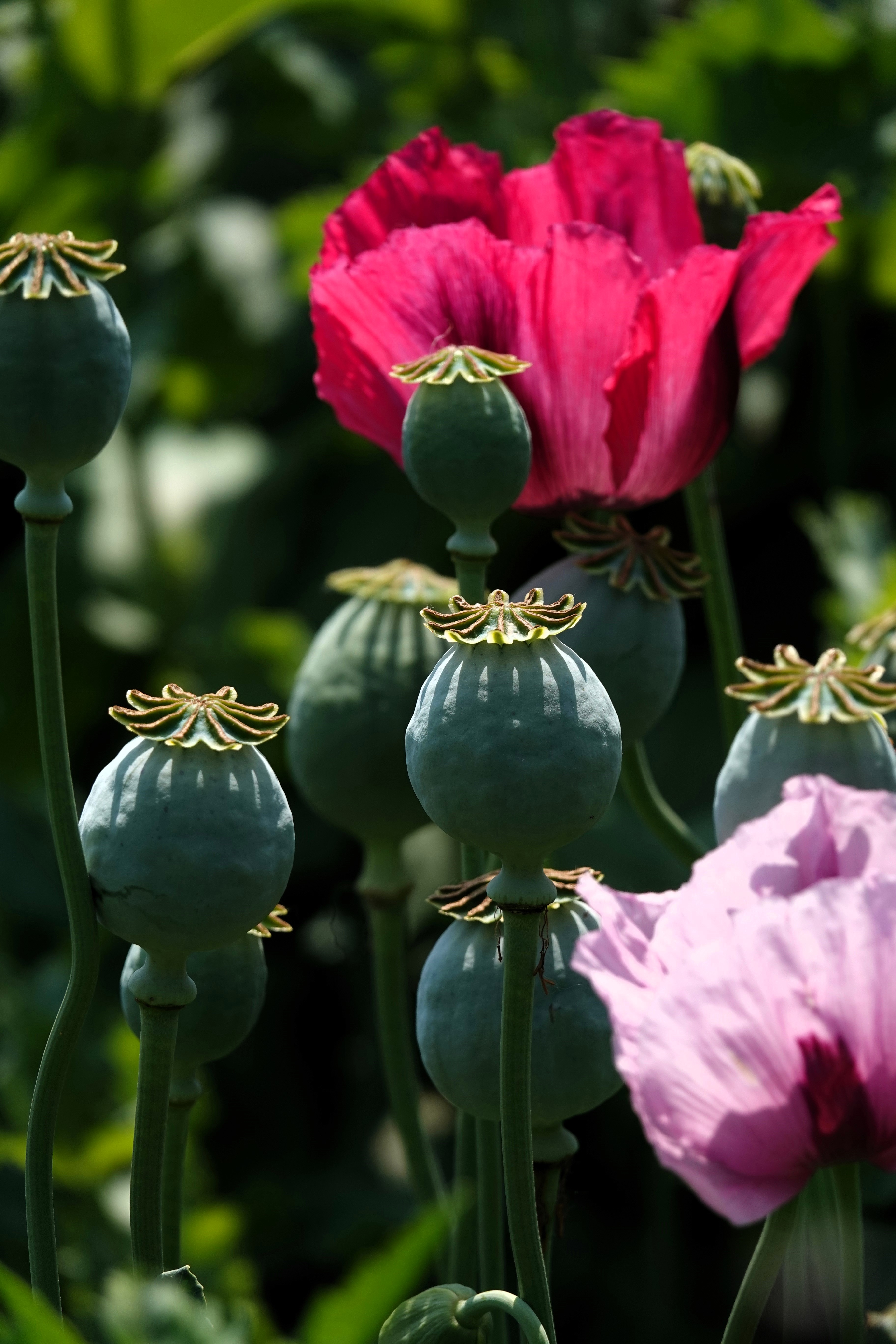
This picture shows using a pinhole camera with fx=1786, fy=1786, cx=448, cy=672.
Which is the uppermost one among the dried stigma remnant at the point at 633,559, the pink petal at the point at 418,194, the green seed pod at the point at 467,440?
the pink petal at the point at 418,194

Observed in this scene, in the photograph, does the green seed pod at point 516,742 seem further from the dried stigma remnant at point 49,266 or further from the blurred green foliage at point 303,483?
the blurred green foliage at point 303,483

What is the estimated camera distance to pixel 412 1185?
1.56 ft

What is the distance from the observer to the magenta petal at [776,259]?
422mm

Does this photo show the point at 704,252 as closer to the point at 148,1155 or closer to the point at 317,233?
the point at 148,1155

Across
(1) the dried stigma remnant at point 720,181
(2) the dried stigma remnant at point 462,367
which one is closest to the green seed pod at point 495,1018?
(2) the dried stigma remnant at point 462,367

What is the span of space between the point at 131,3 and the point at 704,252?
1235mm

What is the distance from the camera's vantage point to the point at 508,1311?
Answer: 11.9 inches

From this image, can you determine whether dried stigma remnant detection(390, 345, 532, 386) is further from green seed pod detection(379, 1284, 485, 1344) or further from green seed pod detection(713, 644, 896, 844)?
green seed pod detection(379, 1284, 485, 1344)

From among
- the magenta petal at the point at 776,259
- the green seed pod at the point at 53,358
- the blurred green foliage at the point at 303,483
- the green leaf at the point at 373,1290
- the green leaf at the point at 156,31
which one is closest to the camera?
the green leaf at the point at 373,1290

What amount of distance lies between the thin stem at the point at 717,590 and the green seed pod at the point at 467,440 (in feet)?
0.40

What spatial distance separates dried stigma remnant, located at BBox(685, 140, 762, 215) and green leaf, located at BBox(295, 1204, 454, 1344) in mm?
353

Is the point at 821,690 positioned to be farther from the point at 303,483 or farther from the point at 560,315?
the point at 303,483

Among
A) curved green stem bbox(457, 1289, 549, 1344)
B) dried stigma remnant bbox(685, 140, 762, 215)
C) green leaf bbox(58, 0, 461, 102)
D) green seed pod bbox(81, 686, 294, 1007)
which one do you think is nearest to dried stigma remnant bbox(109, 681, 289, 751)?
green seed pod bbox(81, 686, 294, 1007)

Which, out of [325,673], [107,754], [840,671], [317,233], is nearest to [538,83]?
[317,233]
